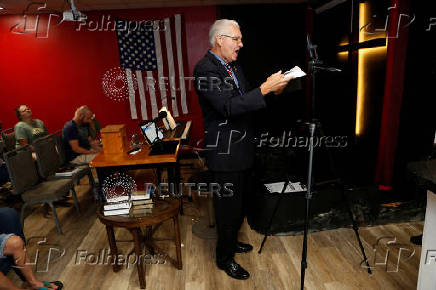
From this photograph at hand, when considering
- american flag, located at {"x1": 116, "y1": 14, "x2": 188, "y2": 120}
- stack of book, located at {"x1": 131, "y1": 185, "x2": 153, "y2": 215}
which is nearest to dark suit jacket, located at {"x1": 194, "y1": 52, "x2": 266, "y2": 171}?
stack of book, located at {"x1": 131, "y1": 185, "x2": 153, "y2": 215}

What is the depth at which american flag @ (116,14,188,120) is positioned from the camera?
16.1 feet

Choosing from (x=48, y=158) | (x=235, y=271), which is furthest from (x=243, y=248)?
(x=48, y=158)

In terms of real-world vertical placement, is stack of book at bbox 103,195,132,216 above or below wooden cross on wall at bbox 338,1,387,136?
below

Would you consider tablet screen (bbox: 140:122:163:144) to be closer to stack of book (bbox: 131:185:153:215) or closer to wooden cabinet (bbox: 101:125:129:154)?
wooden cabinet (bbox: 101:125:129:154)

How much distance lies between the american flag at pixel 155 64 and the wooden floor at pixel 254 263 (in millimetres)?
2785

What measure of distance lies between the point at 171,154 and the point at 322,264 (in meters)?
1.53

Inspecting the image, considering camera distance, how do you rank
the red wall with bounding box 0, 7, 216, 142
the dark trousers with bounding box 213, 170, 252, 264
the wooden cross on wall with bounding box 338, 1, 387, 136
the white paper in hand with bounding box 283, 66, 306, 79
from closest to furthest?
the white paper in hand with bounding box 283, 66, 306, 79 < the dark trousers with bounding box 213, 170, 252, 264 < the wooden cross on wall with bounding box 338, 1, 387, 136 < the red wall with bounding box 0, 7, 216, 142

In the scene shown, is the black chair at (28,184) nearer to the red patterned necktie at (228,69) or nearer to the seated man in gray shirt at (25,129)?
the seated man in gray shirt at (25,129)

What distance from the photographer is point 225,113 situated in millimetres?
1766

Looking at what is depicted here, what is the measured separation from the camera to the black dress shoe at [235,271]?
82.0 inches

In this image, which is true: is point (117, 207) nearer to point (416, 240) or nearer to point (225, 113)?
point (225, 113)

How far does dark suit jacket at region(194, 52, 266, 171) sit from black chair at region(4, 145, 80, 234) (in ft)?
5.79

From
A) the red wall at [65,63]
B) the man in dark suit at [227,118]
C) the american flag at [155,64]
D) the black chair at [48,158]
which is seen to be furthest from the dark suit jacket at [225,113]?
the red wall at [65,63]

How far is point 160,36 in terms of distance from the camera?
494cm
